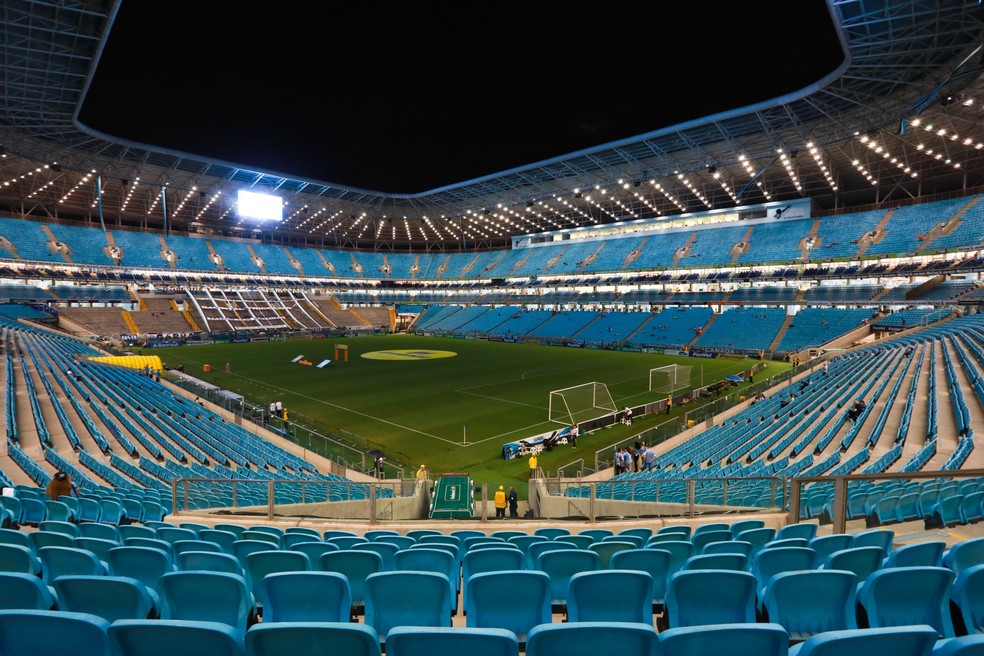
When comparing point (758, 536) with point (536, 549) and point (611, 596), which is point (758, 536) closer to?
point (536, 549)

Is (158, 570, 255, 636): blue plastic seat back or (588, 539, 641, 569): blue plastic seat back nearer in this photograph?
(158, 570, 255, 636): blue plastic seat back

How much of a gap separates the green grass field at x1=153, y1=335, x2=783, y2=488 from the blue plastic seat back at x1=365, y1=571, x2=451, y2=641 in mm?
14653

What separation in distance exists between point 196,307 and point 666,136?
60.0 metres

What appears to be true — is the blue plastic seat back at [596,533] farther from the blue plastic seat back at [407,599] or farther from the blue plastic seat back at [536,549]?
the blue plastic seat back at [407,599]

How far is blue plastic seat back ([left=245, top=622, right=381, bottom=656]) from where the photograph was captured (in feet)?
6.15

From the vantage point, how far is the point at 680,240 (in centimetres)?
6900

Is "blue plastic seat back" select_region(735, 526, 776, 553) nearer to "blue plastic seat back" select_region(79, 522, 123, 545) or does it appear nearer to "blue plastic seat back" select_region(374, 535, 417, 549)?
"blue plastic seat back" select_region(374, 535, 417, 549)

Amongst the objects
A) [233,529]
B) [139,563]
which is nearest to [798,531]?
[139,563]

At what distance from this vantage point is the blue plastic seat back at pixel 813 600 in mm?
2969

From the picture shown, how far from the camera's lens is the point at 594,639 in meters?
1.89

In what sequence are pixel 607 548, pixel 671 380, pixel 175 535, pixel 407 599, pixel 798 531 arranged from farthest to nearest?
pixel 671 380 < pixel 175 535 < pixel 798 531 < pixel 607 548 < pixel 407 599

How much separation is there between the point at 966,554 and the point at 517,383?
102ft

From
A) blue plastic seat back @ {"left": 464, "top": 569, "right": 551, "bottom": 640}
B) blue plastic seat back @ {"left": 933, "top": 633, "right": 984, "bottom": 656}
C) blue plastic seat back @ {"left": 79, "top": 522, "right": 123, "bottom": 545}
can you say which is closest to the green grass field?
blue plastic seat back @ {"left": 79, "top": 522, "right": 123, "bottom": 545}

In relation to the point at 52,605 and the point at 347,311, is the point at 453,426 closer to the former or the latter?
the point at 52,605
